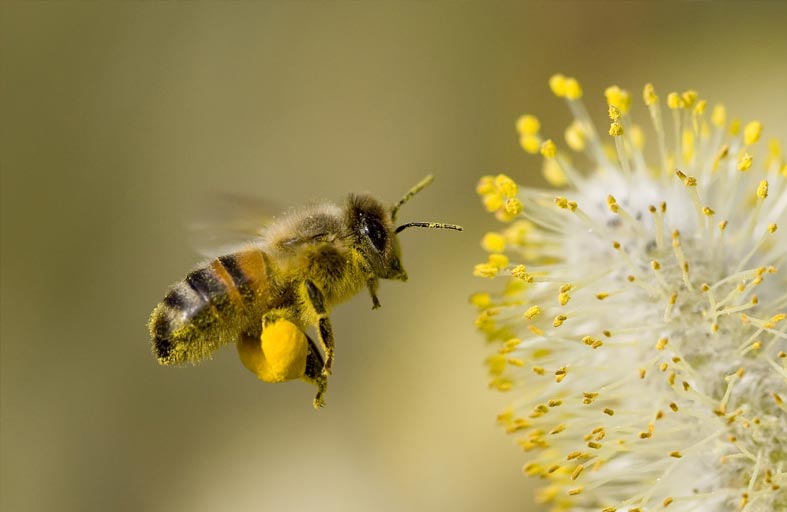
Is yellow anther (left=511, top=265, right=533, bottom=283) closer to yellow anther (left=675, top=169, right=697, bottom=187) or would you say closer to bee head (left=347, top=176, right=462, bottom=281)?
bee head (left=347, top=176, right=462, bottom=281)

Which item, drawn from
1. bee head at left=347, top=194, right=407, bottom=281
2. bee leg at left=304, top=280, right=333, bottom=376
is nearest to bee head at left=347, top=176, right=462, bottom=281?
bee head at left=347, top=194, right=407, bottom=281

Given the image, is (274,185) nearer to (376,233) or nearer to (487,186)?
(487,186)

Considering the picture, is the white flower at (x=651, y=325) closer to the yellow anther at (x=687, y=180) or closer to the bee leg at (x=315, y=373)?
the yellow anther at (x=687, y=180)

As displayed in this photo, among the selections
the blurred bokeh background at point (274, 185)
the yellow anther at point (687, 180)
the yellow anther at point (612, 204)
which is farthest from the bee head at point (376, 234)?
the blurred bokeh background at point (274, 185)

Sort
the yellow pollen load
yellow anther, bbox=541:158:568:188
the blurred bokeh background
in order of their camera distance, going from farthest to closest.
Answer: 1. the blurred bokeh background
2. yellow anther, bbox=541:158:568:188
3. the yellow pollen load

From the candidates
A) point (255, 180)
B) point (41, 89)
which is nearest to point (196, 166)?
point (255, 180)

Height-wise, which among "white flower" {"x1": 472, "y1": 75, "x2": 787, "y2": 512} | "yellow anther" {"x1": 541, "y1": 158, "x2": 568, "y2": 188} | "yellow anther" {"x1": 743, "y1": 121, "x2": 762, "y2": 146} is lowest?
"white flower" {"x1": 472, "y1": 75, "x2": 787, "y2": 512}

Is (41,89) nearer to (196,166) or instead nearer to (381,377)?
(196,166)
